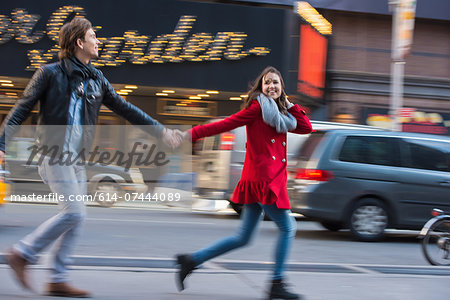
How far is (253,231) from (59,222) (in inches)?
53.7

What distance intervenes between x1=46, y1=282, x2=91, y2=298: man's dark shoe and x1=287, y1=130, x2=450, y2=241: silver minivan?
5.09 m

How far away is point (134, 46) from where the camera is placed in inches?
676

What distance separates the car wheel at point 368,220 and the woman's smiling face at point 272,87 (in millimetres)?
4756

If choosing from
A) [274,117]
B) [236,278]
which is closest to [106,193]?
[236,278]

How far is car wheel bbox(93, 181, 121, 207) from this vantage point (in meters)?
11.2

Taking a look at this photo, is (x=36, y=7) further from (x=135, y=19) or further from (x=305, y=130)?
(x=305, y=130)

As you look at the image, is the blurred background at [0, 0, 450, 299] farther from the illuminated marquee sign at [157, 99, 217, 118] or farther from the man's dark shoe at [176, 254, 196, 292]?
the man's dark shoe at [176, 254, 196, 292]

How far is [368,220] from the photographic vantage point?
8508 millimetres

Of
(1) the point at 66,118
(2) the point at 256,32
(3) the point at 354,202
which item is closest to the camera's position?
(1) the point at 66,118

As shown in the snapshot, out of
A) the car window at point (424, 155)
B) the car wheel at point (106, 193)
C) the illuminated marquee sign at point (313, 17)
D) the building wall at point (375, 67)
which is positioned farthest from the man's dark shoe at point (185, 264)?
the building wall at point (375, 67)

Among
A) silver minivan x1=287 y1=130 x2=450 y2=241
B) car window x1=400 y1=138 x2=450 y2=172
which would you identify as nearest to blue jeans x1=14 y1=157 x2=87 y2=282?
silver minivan x1=287 y1=130 x2=450 y2=241

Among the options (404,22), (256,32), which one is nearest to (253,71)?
(256,32)

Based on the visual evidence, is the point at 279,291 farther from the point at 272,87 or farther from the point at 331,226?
the point at 331,226

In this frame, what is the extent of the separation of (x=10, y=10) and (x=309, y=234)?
11.8 metres
